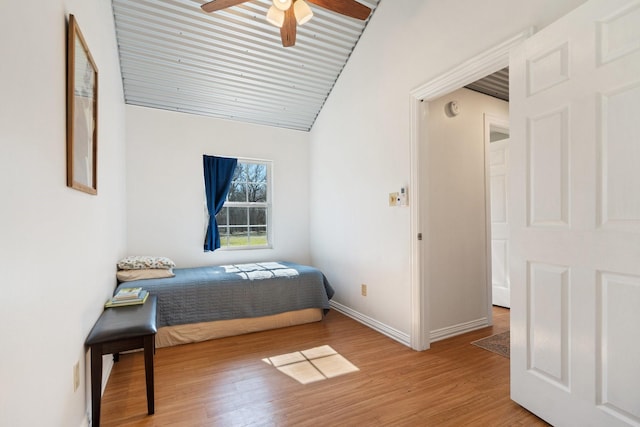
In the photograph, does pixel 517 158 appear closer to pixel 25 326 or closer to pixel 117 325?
pixel 25 326

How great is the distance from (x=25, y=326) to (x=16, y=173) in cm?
48

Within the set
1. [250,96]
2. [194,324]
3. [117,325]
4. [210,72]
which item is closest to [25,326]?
[117,325]

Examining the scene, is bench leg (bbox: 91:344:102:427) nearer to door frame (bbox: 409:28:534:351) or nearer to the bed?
the bed

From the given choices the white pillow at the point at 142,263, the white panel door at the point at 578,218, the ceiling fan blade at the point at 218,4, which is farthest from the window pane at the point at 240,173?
the white panel door at the point at 578,218

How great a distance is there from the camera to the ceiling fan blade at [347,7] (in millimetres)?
2172

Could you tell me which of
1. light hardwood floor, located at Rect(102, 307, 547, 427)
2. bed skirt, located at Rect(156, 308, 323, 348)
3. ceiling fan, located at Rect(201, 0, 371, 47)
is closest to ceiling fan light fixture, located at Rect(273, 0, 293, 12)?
ceiling fan, located at Rect(201, 0, 371, 47)

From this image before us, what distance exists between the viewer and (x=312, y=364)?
96.4 inches

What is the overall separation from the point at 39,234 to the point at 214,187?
9.86 feet

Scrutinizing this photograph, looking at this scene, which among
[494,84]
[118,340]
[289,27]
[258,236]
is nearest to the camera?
[118,340]

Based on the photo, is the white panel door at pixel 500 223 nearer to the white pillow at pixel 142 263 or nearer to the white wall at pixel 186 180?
the white wall at pixel 186 180

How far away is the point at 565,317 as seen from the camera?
1591mm

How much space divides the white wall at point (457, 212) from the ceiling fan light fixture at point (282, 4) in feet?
5.12

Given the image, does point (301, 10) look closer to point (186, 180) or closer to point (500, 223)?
point (186, 180)

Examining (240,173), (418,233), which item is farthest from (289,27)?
(240,173)
